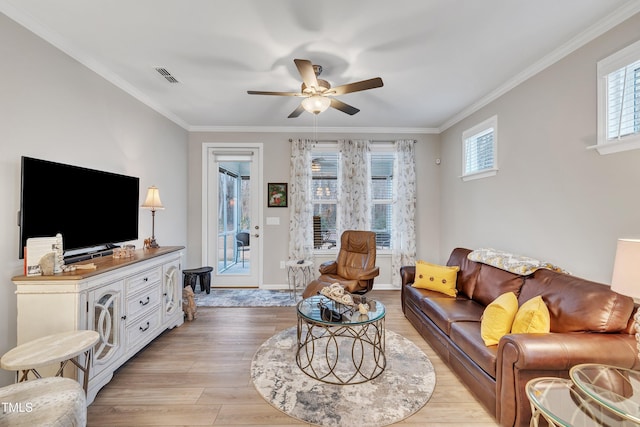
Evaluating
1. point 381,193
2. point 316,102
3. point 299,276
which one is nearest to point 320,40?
point 316,102

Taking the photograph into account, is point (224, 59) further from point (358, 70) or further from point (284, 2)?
point (358, 70)

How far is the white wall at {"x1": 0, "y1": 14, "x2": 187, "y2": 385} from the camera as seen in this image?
1823mm

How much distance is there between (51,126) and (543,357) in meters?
3.78

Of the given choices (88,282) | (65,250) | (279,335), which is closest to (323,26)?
(88,282)

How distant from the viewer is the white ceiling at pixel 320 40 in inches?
72.8

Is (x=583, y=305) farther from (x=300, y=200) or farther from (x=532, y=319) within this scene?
(x=300, y=200)

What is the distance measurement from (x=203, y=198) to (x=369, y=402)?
153 inches

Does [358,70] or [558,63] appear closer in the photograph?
[558,63]

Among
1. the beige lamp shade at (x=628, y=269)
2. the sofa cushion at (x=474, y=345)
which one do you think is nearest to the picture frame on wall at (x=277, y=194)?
the sofa cushion at (x=474, y=345)

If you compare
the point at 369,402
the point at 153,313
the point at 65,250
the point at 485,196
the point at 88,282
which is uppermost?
the point at 485,196

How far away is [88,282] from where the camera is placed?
6.05ft

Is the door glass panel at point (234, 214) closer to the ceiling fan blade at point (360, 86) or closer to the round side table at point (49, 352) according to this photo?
the ceiling fan blade at point (360, 86)

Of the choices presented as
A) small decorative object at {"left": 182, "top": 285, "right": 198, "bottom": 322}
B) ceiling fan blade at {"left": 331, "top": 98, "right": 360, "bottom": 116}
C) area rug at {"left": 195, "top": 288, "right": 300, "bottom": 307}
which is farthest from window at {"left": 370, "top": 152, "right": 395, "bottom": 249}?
small decorative object at {"left": 182, "top": 285, "right": 198, "bottom": 322}

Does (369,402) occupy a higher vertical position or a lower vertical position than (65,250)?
lower
